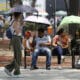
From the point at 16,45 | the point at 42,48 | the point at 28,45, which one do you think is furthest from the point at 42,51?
the point at 16,45

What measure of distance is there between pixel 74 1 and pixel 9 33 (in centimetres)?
1082

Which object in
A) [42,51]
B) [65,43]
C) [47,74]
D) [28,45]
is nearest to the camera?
[47,74]

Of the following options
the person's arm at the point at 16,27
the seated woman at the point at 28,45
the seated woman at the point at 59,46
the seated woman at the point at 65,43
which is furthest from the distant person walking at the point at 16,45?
the seated woman at the point at 65,43

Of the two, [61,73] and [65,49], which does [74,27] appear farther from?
[61,73]

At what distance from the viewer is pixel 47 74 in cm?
1345

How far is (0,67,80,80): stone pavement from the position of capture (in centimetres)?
1264

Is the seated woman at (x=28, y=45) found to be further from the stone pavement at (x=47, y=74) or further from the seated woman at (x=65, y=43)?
the stone pavement at (x=47, y=74)

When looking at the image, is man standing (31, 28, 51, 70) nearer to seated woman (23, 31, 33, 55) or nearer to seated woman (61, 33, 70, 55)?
seated woman (23, 31, 33, 55)

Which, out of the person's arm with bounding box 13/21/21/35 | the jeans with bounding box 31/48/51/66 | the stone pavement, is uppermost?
A: the person's arm with bounding box 13/21/21/35

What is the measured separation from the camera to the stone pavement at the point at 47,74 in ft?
41.5

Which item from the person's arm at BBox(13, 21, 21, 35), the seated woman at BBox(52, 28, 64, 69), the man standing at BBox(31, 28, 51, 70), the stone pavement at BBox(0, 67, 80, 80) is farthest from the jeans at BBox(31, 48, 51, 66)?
the person's arm at BBox(13, 21, 21, 35)

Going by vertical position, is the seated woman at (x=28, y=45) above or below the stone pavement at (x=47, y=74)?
above

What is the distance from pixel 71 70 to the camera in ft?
47.0

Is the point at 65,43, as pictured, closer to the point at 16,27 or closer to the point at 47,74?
the point at 47,74
